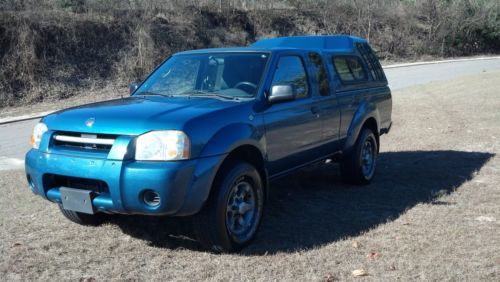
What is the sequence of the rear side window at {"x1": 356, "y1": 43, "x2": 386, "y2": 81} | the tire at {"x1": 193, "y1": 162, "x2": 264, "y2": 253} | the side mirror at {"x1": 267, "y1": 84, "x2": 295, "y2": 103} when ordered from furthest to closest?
the rear side window at {"x1": 356, "y1": 43, "x2": 386, "y2": 81} < the side mirror at {"x1": 267, "y1": 84, "x2": 295, "y2": 103} < the tire at {"x1": 193, "y1": 162, "x2": 264, "y2": 253}

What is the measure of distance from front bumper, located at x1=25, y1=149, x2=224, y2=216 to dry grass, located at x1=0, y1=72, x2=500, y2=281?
543mm

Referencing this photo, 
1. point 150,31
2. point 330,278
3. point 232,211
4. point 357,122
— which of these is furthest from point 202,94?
point 150,31

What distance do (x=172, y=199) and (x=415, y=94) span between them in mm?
15719

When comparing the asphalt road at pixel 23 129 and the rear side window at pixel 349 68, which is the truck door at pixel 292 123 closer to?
the rear side window at pixel 349 68

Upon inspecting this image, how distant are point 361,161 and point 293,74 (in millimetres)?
1892

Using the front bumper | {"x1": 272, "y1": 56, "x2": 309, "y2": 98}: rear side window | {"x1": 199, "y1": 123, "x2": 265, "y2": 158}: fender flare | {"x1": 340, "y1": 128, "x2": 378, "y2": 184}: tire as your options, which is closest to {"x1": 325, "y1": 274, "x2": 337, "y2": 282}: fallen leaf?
the front bumper

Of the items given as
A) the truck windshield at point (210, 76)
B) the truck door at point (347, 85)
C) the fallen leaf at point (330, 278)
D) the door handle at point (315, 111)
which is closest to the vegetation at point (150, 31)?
the truck windshield at point (210, 76)

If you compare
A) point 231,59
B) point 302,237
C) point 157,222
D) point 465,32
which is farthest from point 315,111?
point 465,32

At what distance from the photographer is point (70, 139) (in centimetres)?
472

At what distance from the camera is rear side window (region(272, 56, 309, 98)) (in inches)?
229

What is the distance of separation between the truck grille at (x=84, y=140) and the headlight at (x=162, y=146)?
0.26m

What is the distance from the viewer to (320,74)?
6.50 m

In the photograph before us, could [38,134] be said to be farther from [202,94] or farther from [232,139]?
[232,139]

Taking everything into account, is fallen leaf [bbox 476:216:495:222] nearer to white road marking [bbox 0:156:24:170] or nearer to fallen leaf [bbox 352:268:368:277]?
fallen leaf [bbox 352:268:368:277]
